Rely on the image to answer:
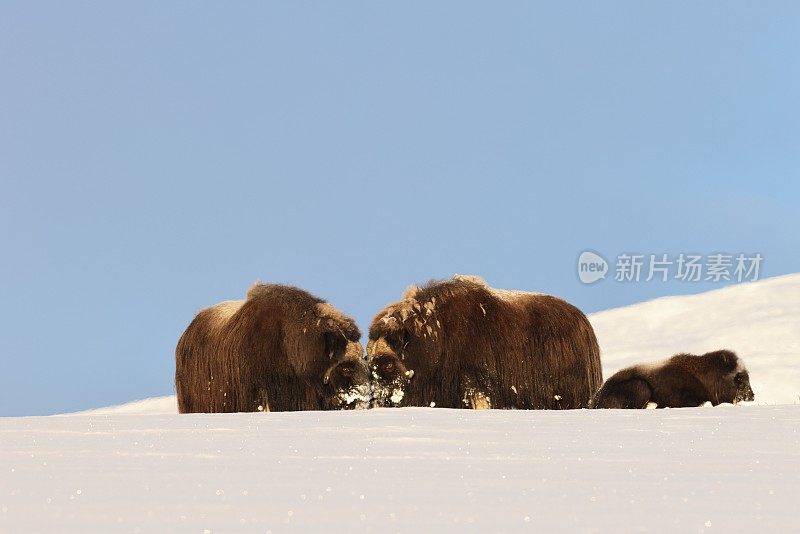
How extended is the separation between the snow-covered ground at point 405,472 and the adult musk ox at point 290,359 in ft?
12.4

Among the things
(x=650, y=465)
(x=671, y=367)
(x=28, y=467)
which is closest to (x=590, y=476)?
(x=650, y=465)

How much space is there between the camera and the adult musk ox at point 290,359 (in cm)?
1058

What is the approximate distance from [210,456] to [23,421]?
2.59 metres

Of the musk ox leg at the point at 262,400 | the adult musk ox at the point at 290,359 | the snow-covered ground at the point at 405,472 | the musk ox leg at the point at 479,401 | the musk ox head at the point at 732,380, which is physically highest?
the snow-covered ground at the point at 405,472

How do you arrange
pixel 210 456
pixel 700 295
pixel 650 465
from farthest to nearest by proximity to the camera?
pixel 700 295, pixel 210 456, pixel 650 465

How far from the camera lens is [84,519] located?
312 centimetres

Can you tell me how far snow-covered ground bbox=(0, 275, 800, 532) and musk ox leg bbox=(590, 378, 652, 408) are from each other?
5333 millimetres

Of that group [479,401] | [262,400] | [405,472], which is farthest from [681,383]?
[405,472]

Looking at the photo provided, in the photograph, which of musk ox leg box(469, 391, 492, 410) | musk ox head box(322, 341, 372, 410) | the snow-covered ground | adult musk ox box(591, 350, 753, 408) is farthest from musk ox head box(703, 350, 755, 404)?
the snow-covered ground

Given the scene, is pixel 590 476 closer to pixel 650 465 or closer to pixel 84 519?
pixel 650 465

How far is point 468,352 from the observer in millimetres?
10609

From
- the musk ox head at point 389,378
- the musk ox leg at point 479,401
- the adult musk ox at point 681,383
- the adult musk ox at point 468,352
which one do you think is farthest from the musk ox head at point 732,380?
the musk ox head at point 389,378

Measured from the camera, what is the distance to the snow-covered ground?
311cm

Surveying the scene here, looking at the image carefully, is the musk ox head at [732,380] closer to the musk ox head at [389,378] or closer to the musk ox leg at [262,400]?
the musk ox head at [389,378]
